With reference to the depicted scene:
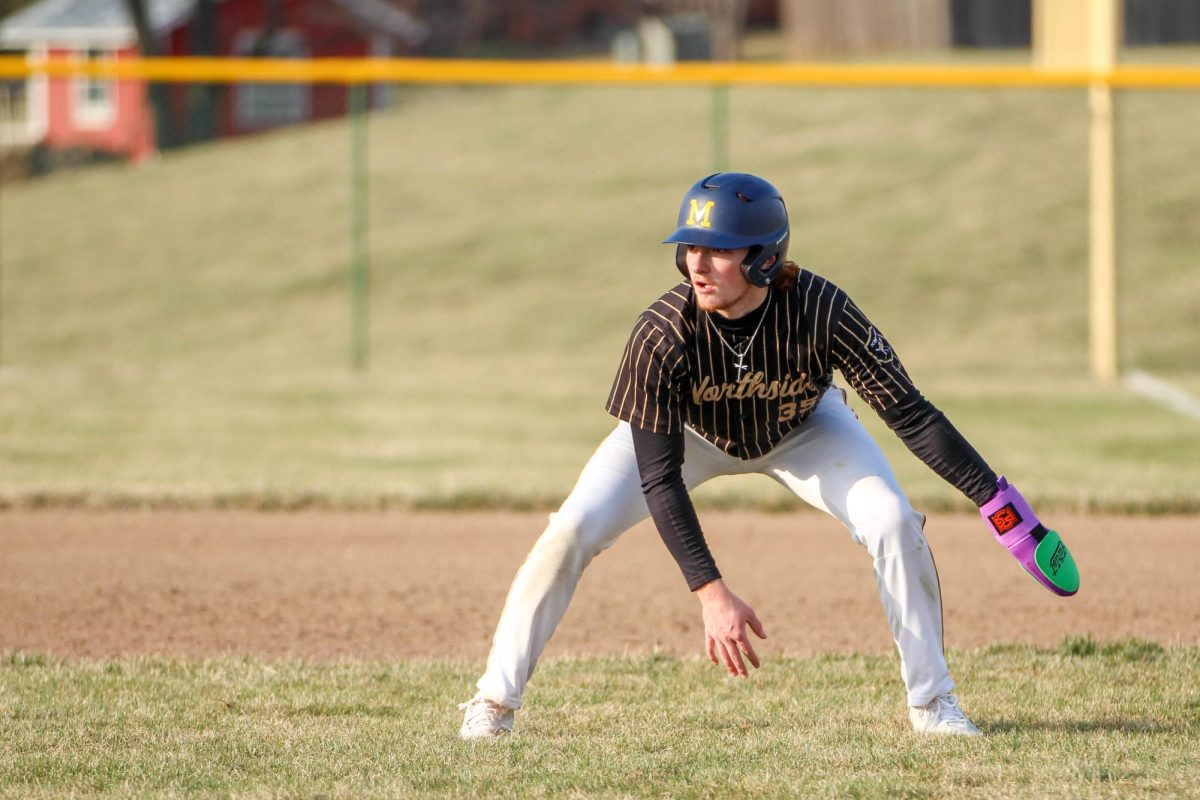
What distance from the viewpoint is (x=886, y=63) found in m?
27.7

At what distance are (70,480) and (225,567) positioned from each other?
88.8 inches

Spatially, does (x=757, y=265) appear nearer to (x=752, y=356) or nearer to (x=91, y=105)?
(x=752, y=356)

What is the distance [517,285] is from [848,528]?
15677 millimetres

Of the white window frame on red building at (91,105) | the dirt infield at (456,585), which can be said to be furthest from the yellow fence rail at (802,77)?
the white window frame on red building at (91,105)

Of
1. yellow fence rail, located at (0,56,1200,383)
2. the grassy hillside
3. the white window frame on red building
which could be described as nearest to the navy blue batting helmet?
the grassy hillside

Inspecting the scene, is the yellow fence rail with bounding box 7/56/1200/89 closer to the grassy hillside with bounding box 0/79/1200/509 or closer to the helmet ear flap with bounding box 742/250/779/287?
the grassy hillside with bounding box 0/79/1200/509

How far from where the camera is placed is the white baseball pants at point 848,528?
3.92m

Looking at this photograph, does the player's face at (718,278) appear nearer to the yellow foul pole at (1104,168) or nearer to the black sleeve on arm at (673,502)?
the black sleeve on arm at (673,502)

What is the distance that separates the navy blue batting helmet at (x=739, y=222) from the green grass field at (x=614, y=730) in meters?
1.24

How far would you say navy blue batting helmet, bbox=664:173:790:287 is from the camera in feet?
12.3

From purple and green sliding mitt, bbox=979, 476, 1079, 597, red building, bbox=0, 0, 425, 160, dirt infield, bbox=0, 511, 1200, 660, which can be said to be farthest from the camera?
red building, bbox=0, 0, 425, 160

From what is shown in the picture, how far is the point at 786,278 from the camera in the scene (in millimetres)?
3922

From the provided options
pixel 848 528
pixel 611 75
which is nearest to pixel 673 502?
pixel 848 528

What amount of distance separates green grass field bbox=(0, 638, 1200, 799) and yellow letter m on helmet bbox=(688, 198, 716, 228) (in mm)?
1358
